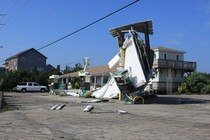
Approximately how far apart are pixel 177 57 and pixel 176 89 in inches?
270

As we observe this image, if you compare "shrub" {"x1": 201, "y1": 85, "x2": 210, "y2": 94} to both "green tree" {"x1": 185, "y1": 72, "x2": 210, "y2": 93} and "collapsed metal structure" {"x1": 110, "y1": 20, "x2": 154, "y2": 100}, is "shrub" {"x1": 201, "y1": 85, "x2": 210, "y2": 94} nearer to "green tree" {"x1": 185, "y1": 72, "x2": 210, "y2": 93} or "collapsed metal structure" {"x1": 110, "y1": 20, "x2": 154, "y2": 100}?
"green tree" {"x1": 185, "y1": 72, "x2": 210, "y2": 93}

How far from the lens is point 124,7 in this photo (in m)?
17.4

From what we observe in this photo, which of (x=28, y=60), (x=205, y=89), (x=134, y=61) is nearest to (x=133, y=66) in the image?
(x=134, y=61)

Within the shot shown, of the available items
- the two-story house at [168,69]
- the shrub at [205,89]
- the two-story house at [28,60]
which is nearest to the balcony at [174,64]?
the two-story house at [168,69]

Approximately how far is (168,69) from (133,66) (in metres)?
26.3

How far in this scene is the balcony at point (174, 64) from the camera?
191ft

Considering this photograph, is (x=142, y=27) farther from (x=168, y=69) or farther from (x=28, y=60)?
(x=28, y=60)

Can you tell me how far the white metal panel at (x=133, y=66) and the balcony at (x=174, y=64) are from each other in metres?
22.7

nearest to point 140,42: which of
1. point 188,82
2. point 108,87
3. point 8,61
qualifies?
point 108,87

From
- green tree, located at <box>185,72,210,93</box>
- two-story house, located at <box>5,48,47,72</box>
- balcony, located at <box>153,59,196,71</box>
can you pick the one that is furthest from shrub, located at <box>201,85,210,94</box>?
two-story house, located at <box>5,48,47,72</box>

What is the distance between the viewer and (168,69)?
5988cm

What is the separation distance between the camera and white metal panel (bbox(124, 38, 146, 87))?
33.7m

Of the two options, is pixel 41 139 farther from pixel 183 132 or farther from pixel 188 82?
pixel 188 82

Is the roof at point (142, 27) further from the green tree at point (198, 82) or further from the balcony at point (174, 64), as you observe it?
the green tree at point (198, 82)
